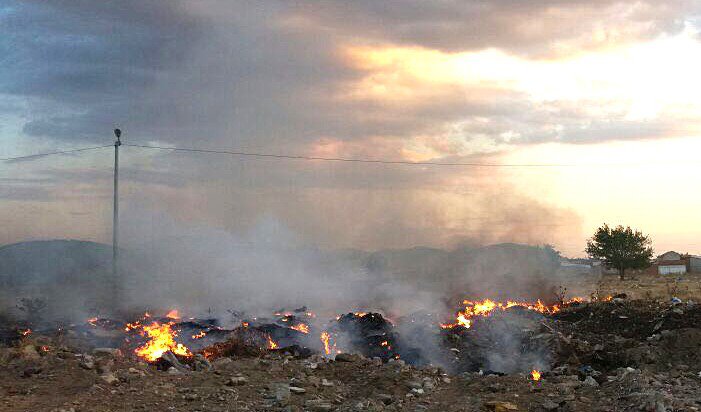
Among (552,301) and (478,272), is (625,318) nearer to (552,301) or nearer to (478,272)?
(552,301)

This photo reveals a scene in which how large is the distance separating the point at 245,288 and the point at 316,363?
65.4 ft

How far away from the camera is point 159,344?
18031 millimetres

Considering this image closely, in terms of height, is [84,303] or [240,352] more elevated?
[240,352]

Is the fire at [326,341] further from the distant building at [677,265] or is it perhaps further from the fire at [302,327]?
the distant building at [677,265]

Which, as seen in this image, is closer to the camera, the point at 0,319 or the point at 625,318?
the point at 625,318

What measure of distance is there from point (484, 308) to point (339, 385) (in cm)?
1343

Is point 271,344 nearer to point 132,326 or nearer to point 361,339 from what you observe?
point 361,339

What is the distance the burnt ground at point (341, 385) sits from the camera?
10211 millimetres

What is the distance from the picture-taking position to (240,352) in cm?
1656

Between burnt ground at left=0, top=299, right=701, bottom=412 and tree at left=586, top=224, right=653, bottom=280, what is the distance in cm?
3883

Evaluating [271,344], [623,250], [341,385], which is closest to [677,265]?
[623,250]

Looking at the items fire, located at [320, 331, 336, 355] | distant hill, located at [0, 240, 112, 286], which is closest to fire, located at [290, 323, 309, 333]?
fire, located at [320, 331, 336, 355]

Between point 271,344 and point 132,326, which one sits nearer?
point 271,344

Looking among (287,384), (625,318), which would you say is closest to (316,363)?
(287,384)
